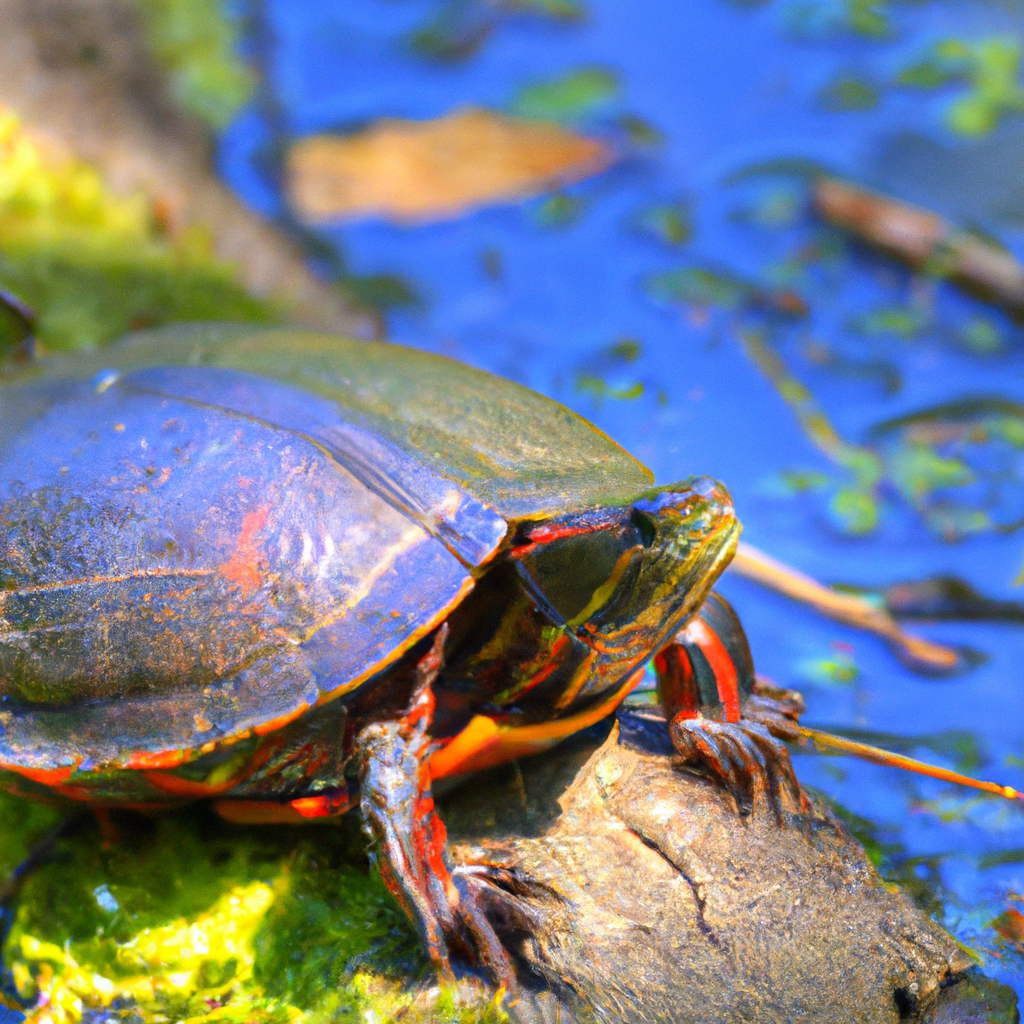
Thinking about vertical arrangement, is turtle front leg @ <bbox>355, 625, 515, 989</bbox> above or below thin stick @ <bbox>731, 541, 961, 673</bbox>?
above

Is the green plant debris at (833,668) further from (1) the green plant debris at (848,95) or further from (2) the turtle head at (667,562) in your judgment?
(1) the green plant debris at (848,95)

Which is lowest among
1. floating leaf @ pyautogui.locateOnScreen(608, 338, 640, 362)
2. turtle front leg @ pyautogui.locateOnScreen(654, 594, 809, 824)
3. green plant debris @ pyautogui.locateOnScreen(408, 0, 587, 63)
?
floating leaf @ pyautogui.locateOnScreen(608, 338, 640, 362)

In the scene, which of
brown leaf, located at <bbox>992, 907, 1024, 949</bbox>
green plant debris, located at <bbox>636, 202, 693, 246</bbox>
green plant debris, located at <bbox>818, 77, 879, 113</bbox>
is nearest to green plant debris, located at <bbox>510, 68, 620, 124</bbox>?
green plant debris, located at <bbox>636, 202, 693, 246</bbox>

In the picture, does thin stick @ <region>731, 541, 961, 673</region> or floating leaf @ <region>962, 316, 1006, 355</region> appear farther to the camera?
floating leaf @ <region>962, 316, 1006, 355</region>

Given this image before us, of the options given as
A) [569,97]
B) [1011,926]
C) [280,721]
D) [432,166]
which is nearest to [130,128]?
[432,166]

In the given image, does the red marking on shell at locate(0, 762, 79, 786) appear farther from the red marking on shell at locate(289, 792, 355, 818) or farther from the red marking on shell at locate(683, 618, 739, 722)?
the red marking on shell at locate(683, 618, 739, 722)

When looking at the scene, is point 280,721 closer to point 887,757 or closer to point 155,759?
point 155,759
